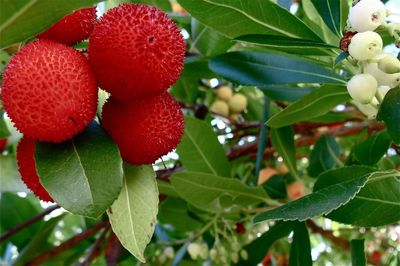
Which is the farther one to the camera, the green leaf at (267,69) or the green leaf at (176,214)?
the green leaf at (176,214)

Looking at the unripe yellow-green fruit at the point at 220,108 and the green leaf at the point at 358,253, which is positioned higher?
the green leaf at the point at 358,253

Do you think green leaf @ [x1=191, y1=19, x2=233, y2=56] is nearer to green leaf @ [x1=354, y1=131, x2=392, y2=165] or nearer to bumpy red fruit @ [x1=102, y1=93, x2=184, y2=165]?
green leaf @ [x1=354, y1=131, x2=392, y2=165]

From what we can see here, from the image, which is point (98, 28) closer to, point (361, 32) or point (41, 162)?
point (41, 162)

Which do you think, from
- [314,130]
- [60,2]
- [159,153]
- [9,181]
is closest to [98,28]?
[60,2]

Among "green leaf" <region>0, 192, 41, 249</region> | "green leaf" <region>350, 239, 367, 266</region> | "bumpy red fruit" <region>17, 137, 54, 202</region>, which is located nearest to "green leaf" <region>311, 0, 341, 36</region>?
"green leaf" <region>350, 239, 367, 266</region>

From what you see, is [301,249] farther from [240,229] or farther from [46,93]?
[46,93]

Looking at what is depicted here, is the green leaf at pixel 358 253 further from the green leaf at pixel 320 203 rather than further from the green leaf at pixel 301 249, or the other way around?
the green leaf at pixel 320 203

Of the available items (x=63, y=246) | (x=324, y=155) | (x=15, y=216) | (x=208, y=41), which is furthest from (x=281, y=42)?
(x=15, y=216)

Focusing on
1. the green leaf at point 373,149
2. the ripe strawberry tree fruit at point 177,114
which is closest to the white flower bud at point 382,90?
the ripe strawberry tree fruit at point 177,114
